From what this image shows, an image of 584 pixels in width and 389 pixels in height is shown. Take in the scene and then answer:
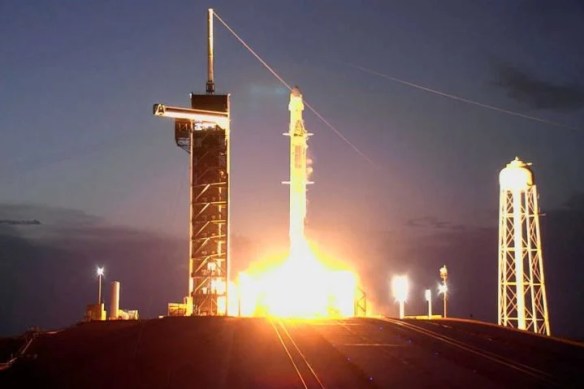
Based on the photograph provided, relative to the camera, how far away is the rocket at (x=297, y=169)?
75.6 metres

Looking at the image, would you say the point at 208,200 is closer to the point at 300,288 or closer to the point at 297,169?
the point at 297,169

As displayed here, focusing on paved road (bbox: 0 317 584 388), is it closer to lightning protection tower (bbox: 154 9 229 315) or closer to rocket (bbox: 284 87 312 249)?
rocket (bbox: 284 87 312 249)

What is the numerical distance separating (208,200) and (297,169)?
33.8ft

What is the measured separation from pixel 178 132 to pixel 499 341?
4565 cm

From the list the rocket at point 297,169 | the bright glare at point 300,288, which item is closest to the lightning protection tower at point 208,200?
the bright glare at point 300,288

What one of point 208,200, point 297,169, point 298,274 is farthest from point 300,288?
point 208,200

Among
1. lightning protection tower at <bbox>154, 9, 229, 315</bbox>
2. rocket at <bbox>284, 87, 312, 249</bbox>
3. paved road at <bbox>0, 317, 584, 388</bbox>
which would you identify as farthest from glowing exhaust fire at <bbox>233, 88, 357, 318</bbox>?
paved road at <bbox>0, 317, 584, 388</bbox>

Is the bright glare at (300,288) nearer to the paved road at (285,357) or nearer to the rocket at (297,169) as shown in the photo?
the rocket at (297,169)

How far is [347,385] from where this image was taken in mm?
29547

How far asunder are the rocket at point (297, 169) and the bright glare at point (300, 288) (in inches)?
64.1

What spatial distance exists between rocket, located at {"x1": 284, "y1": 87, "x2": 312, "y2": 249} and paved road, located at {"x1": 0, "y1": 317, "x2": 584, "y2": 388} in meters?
27.1

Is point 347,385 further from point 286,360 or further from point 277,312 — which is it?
point 277,312

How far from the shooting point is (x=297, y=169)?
77188 mm

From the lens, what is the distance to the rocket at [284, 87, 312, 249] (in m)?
75.6
